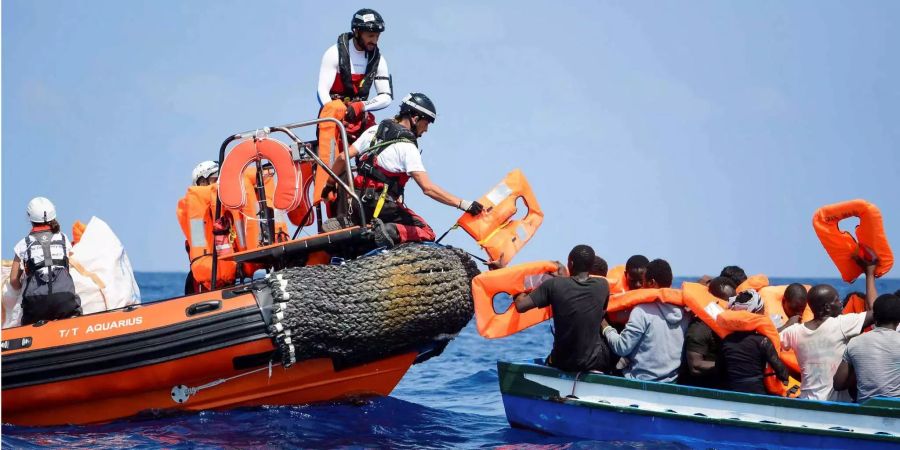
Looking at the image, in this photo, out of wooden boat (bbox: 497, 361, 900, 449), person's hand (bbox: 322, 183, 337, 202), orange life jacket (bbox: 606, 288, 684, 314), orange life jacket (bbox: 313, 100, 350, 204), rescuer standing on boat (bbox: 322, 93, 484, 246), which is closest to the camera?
wooden boat (bbox: 497, 361, 900, 449)

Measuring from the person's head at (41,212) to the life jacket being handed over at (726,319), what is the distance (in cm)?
490

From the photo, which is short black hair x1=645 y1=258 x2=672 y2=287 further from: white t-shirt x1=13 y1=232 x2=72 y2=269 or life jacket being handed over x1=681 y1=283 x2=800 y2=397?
white t-shirt x1=13 y1=232 x2=72 y2=269

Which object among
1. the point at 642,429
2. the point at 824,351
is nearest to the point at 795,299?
the point at 824,351

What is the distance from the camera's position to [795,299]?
717 cm

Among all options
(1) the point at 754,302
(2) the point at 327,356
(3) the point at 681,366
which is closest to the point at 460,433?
(2) the point at 327,356

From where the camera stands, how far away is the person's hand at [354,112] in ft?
28.8

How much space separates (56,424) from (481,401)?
435 centimetres

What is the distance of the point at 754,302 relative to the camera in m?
6.91

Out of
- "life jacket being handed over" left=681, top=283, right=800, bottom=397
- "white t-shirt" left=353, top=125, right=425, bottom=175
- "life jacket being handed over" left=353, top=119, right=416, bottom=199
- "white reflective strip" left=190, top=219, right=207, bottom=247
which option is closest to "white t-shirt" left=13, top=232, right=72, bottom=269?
"white reflective strip" left=190, top=219, right=207, bottom=247

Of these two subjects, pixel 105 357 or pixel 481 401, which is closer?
pixel 105 357

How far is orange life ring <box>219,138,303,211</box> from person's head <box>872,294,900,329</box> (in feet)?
13.5

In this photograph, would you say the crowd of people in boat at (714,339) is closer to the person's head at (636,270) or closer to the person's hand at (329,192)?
the person's head at (636,270)

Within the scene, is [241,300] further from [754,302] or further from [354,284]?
[754,302]

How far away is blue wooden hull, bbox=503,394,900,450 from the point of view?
265 inches
